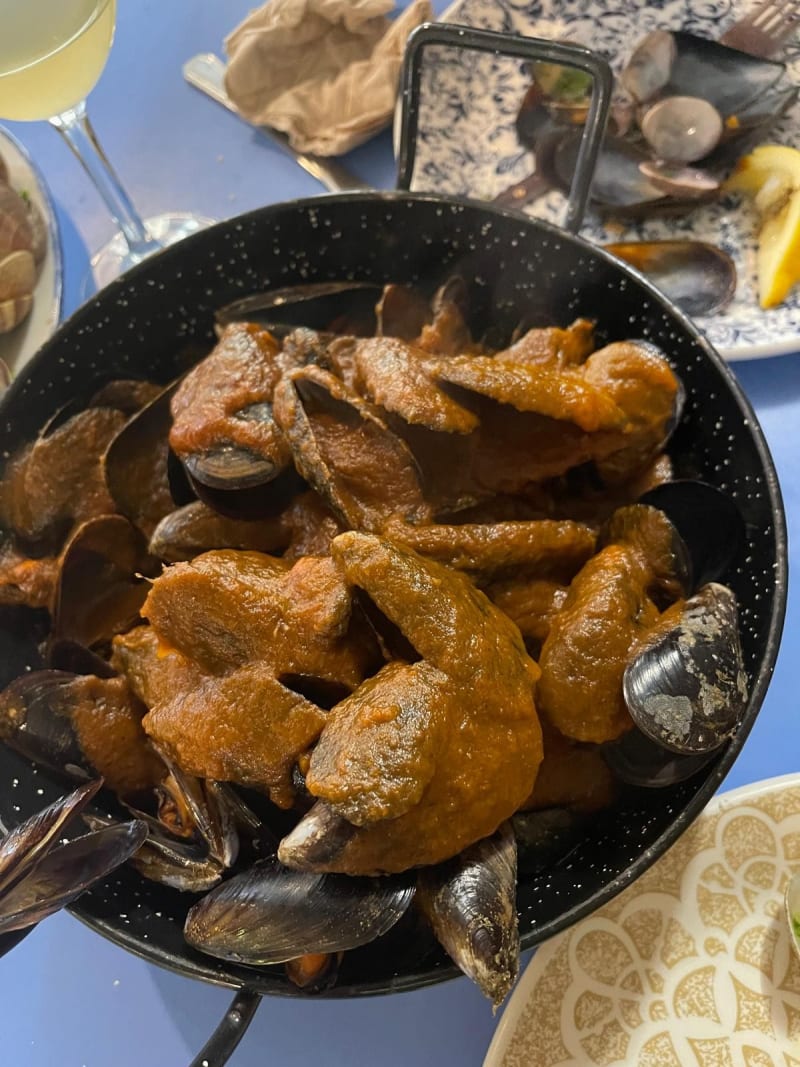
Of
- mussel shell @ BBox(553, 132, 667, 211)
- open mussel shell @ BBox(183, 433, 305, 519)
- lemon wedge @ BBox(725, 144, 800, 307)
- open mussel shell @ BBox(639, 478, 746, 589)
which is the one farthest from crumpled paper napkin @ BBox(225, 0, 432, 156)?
open mussel shell @ BBox(639, 478, 746, 589)

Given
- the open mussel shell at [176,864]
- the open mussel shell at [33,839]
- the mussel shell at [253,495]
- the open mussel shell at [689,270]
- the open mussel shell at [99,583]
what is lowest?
the open mussel shell at [176,864]

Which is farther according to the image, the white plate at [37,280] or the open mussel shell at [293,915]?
the white plate at [37,280]

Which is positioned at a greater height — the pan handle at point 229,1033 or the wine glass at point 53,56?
the wine glass at point 53,56

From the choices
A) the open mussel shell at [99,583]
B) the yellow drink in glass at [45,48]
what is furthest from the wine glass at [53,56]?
the open mussel shell at [99,583]

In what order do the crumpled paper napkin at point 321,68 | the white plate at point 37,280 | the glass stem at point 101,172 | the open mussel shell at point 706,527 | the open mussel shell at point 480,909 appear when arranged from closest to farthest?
the open mussel shell at point 480,909 → the open mussel shell at point 706,527 → the glass stem at point 101,172 → the white plate at point 37,280 → the crumpled paper napkin at point 321,68

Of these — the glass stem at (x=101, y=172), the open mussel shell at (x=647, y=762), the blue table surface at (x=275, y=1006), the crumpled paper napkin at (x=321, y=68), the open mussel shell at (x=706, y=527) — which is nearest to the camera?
the open mussel shell at (x=647, y=762)

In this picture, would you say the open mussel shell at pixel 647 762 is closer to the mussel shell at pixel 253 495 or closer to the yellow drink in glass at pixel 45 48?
the mussel shell at pixel 253 495

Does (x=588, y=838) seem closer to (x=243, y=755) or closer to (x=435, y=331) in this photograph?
(x=243, y=755)
